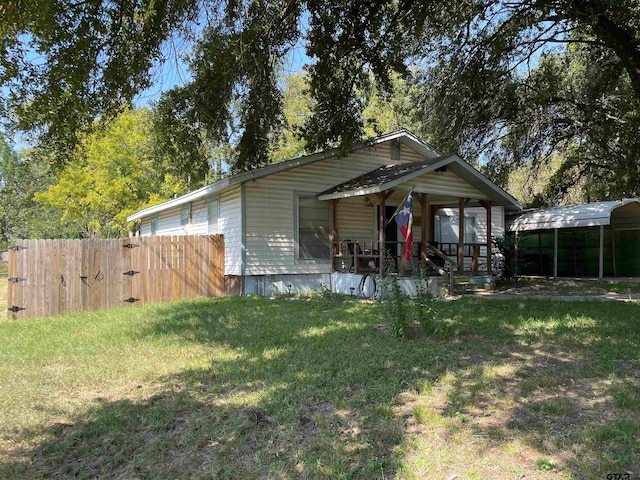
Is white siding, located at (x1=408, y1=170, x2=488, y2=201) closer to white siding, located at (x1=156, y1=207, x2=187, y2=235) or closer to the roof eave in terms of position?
the roof eave


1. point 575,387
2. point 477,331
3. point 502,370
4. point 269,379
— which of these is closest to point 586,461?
point 575,387

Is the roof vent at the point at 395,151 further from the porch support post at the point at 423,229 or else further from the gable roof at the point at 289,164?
the porch support post at the point at 423,229

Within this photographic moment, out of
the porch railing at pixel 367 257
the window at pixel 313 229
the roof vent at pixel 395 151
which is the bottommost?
the porch railing at pixel 367 257

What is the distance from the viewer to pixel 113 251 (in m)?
10.0

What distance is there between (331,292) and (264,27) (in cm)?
670

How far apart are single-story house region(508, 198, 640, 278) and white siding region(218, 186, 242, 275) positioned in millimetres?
9677

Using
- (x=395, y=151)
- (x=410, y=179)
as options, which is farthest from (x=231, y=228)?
(x=395, y=151)

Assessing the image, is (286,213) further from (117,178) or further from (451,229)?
(117,178)

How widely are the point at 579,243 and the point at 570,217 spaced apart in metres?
2.82

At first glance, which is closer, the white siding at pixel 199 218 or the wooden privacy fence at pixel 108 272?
the wooden privacy fence at pixel 108 272

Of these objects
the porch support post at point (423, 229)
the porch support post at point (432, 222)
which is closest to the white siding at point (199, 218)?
the porch support post at point (423, 229)

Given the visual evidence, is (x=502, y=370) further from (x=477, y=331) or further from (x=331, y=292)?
(x=331, y=292)

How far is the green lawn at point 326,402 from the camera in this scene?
300 centimetres

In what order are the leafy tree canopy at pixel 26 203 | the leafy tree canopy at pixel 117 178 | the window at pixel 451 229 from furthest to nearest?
the leafy tree canopy at pixel 26 203
the leafy tree canopy at pixel 117 178
the window at pixel 451 229
